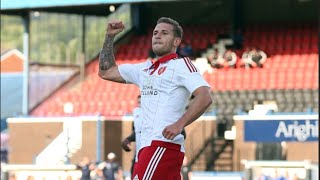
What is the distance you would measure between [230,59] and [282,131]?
15.3ft

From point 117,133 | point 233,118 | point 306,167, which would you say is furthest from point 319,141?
point 117,133

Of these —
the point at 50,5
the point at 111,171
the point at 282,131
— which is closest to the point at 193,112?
the point at 111,171

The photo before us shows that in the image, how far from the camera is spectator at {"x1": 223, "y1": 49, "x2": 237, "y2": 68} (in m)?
25.3

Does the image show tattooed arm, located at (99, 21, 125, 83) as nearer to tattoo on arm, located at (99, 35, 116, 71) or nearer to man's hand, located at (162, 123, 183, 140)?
tattoo on arm, located at (99, 35, 116, 71)

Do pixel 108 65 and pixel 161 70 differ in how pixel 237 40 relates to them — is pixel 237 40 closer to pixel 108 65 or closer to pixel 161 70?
pixel 108 65

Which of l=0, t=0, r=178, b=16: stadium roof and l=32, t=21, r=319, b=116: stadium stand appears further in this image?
l=0, t=0, r=178, b=16: stadium roof

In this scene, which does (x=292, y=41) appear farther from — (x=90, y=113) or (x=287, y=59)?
(x=90, y=113)

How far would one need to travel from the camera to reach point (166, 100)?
6.28 m

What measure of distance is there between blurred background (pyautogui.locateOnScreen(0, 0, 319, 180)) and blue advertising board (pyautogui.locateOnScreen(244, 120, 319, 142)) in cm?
2

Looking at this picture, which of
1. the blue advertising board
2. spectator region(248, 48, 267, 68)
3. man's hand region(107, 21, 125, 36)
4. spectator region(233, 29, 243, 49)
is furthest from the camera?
spectator region(233, 29, 243, 49)

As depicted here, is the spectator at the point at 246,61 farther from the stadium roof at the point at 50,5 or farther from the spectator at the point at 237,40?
the stadium roof at the point at 50,5

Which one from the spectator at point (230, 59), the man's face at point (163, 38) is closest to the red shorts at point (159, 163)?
the man's face at point (163, 38)

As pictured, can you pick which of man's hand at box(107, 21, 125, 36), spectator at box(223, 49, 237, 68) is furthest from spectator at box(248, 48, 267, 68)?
man's hand at box(107, 21, 125, 36)

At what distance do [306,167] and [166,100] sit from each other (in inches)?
427
